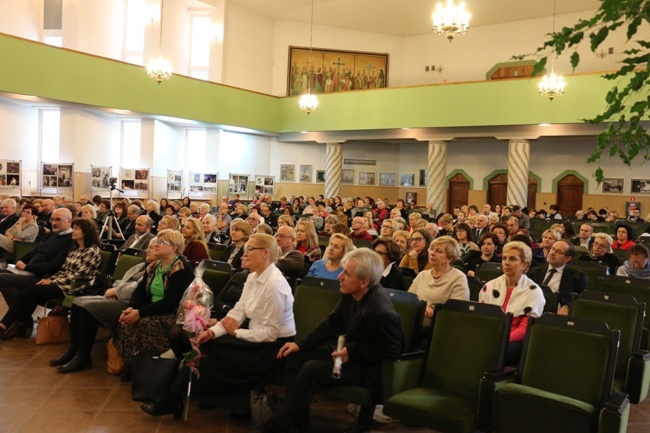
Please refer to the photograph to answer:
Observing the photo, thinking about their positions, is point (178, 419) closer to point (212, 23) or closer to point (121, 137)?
point (121, 137)

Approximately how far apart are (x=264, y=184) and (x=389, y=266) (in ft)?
61.2

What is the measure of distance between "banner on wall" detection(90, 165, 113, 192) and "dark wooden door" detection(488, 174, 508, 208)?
1320 centimetres

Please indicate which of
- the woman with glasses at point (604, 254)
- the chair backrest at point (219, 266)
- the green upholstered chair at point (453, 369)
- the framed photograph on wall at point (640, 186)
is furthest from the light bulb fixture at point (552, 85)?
the green upholstered chair at point (453, 369)

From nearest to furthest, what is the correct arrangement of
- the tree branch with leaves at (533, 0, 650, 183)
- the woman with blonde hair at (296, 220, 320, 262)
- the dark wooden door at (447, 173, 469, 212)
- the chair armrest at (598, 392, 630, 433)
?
the tree branch with leaves at (533, 0, 650, 183), the chair armrest at (598, 392, 630, 433), the woman with blonde hair at (296, 220, 320, 262), the dark wooden door at (447, 173, 469, 212)

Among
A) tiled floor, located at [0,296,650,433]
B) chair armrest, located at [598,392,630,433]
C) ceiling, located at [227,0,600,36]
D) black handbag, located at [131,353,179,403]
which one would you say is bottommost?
tiled floor, located at [0,296,650,433]

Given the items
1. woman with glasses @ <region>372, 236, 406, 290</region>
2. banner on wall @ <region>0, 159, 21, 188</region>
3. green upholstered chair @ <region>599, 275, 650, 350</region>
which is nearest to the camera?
woman with glasses @ <region>372, 236, 406, 290</region>

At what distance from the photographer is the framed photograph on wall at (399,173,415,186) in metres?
24.3

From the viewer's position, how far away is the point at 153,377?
430 cm

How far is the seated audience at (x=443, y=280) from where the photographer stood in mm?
4602

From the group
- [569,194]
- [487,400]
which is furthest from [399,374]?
[569,194]

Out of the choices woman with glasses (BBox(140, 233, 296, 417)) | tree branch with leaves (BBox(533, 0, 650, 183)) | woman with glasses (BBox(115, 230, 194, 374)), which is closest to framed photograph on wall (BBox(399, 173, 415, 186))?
woman with glasses (BBox(115, 230, 194, 374))

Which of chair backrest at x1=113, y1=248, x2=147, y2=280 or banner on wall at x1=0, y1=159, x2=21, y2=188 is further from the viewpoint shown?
banner on wall at x1=0, y1=159, x2=21, y2=188

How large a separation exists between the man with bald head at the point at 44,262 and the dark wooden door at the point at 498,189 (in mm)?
18004

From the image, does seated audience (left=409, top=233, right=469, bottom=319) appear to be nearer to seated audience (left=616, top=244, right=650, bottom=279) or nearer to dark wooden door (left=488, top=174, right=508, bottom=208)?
seated audience (left=616, top=244, right=650, bottom=279)
